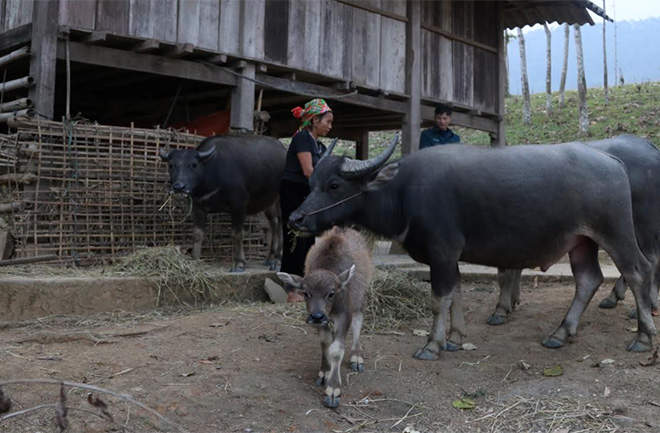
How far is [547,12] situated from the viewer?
14.1 metres

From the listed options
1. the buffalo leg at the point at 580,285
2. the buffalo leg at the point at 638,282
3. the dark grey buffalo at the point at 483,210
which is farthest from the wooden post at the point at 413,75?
the buffalo leg at the point at 638,282

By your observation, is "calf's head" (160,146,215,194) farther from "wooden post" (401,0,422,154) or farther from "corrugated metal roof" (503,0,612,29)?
"corrugated metal roof" (503,0,612,29)

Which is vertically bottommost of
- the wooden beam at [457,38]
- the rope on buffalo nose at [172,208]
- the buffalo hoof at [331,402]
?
the buffalo hoof at [331,402]

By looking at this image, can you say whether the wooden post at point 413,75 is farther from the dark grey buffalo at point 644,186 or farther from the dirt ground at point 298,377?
the dirt ground at point 298,377

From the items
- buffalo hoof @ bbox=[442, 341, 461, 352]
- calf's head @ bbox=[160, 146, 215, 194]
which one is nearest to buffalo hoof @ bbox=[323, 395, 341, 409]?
buffalo hoof @ bbox=[442, 341, 461, 352]

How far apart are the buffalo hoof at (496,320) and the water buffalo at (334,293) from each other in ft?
6.07

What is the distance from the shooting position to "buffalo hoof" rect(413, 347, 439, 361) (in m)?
5.64

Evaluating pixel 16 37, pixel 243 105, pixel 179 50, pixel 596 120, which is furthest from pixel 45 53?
pixel 596 120

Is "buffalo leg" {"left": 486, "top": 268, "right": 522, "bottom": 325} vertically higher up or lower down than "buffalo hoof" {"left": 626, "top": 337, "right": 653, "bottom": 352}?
higher up

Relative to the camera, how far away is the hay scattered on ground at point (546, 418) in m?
4.51

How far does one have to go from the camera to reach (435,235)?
18.5 feet

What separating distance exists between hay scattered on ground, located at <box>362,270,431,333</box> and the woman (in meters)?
0.89

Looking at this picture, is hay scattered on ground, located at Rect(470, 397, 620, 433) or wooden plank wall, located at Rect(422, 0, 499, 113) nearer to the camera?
hay scattered on ground, located at Rect(470, 397, 620, 433)

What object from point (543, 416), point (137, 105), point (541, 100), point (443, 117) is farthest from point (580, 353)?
point (541, 100)
